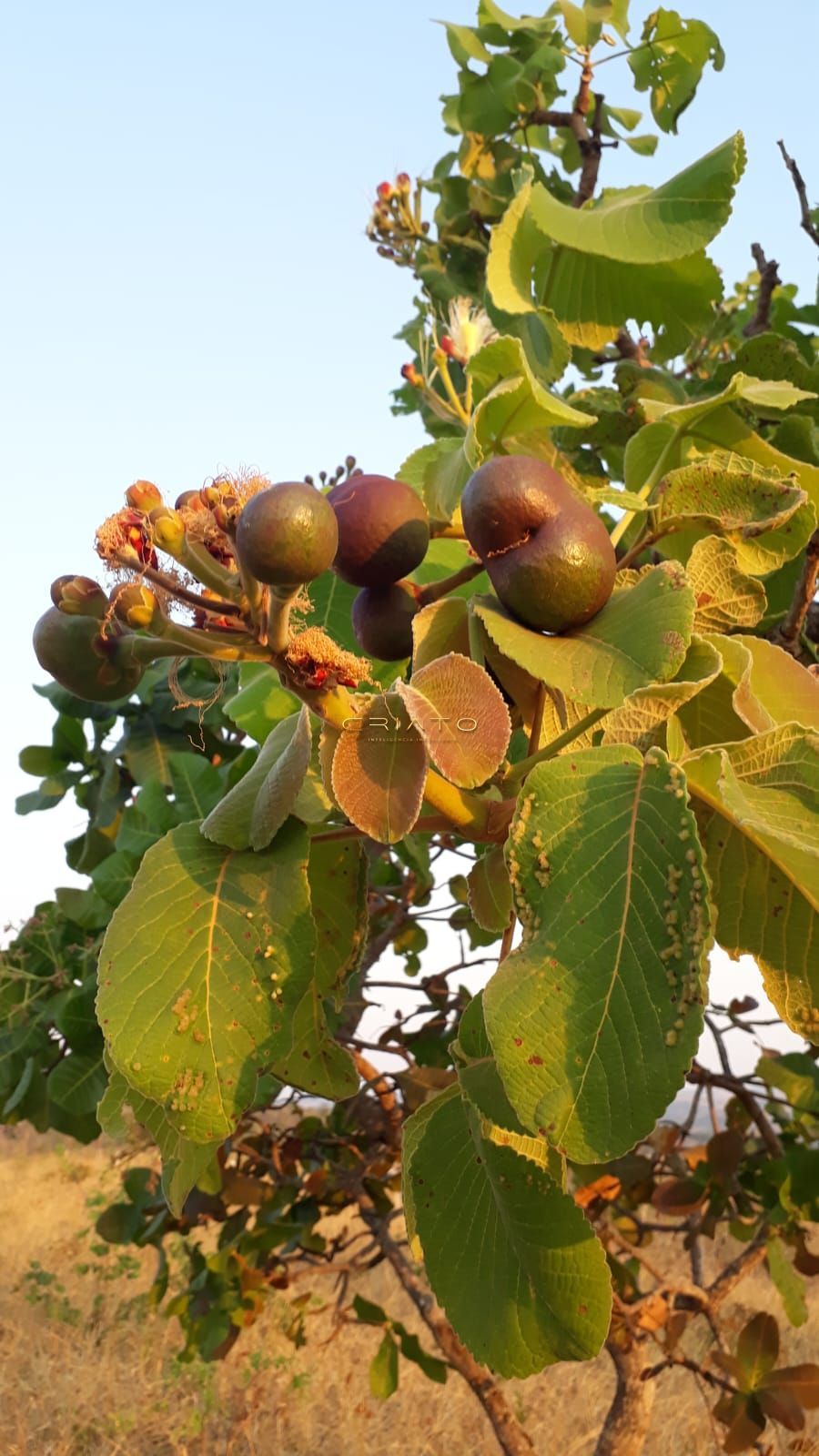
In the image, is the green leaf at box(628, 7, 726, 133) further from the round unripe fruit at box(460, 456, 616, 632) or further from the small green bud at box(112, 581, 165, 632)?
the small green bud at box(112, 581, 165, 632)

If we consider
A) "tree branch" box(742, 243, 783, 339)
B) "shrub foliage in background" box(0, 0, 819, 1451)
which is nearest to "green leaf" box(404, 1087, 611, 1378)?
"shrub foliage in background" box(0, 0, 819, 1451)

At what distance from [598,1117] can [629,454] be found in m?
0.56

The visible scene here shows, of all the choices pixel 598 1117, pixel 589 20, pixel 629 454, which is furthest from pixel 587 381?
pixel 598 1117

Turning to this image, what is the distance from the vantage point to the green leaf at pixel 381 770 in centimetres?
70

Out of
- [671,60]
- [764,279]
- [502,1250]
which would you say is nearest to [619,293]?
[502,1250]

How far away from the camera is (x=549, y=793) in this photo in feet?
2.23

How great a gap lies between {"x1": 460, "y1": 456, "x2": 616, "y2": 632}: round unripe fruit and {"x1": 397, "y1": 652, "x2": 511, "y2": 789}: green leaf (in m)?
0.07

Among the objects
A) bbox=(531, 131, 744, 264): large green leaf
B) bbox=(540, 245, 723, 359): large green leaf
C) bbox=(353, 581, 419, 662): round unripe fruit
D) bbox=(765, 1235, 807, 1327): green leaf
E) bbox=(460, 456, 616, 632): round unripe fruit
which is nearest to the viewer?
bbox=(460, 456, 616, 632): round unripe fruit

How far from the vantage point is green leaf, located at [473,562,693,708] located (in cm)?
69

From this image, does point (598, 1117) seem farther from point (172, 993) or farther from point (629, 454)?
point (629, 454)

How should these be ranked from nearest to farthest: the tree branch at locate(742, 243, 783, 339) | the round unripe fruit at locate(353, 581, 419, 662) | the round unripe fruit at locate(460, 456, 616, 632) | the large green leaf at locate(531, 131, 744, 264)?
the round unripe fruit at locate(460, 456, 616, 632)
the round unripe fruit at locate(353, 581, 419, 662)
the large green leaf at locate(531, 131, 744, 264)
the tree branch at locate(742, 243, 783, 339)

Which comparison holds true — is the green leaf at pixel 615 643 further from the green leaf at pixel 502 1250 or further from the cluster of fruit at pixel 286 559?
the green leaf at pixel 502 1250

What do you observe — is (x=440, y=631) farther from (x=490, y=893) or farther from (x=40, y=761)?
(x=40, y=761)

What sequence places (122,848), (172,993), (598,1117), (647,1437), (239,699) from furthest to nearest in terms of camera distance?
1. (647,1437)
2. (122,848)
3. (239,699)
4. (172,993)
5. (598,1117)
